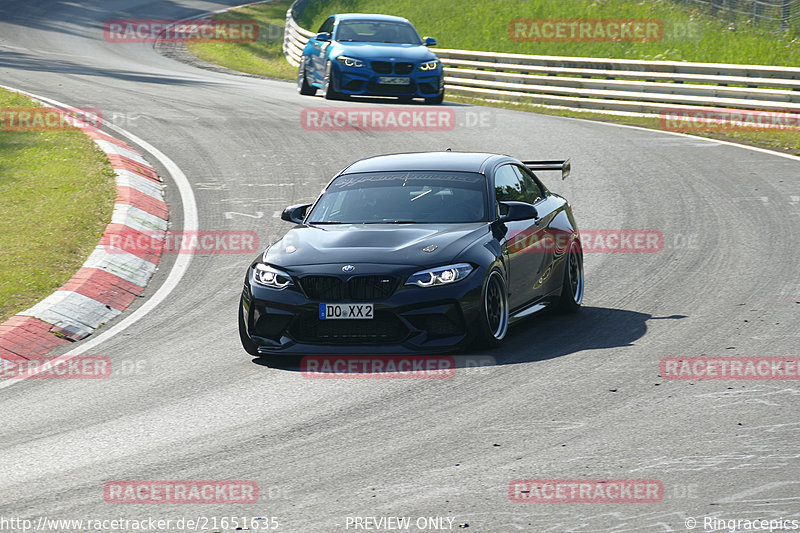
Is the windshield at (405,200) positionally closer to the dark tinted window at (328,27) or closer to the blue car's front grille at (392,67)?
the blue car's front grille at (392,67)

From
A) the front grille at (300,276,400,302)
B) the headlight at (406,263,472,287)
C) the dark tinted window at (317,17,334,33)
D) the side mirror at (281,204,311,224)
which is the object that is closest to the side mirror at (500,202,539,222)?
the headlight at (406,263,472,287)

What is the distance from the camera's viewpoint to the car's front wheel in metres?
10.6

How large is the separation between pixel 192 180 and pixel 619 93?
1218 centimetres

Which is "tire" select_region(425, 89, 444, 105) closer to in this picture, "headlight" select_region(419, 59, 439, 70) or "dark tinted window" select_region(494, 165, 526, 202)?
"headlight" select_region(419, 59, 439, 70)

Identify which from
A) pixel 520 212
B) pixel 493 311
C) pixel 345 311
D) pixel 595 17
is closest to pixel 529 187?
pixel 520 212

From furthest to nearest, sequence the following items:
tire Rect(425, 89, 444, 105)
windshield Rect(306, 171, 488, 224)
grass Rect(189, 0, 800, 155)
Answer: grass Rect(189, 0, 800, 155) < tire Rect(425, 89, 444, 105) < windshield Rect(306, 171, 488, 224)

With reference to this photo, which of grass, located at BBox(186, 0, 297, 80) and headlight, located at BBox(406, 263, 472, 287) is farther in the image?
grass, located at BBox(186, 0, 297, 80)

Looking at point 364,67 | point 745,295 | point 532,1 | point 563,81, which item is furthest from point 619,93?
point 745,295

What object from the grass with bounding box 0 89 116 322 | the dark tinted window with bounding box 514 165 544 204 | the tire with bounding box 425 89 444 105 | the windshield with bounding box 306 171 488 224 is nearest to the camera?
the windshield with bounding box 306 171 488 224

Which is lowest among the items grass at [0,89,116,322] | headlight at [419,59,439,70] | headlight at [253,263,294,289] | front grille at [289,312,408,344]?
grass at [0,89,116,322]

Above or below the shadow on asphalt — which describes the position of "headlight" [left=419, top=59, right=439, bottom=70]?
above

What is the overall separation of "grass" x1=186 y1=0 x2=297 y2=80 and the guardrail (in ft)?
22.5

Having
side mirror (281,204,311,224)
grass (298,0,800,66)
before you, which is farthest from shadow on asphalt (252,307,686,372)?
grass (298,0,800,66)

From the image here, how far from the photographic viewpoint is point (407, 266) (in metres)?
8.82
